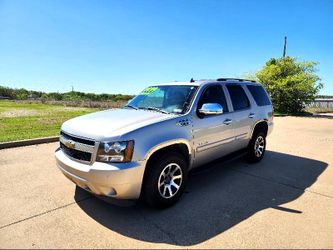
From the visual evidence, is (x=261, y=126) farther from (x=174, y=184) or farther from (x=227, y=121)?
(x=174, y=184)

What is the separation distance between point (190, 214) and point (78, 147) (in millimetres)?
1780

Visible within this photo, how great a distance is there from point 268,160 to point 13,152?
651 centimetres

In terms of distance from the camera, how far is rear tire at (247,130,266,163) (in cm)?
585

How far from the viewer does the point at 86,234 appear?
3.16 m

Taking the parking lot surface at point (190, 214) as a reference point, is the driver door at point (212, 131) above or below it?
above

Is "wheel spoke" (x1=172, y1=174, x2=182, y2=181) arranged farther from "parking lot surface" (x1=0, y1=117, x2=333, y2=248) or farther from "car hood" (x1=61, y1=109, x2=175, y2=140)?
"car hood" (x1=61, y1=109, x2=175, y2=140)

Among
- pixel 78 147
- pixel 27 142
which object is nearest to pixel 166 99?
pixel 78 147

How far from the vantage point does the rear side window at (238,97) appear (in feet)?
16.9

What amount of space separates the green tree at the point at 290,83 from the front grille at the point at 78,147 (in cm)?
2209

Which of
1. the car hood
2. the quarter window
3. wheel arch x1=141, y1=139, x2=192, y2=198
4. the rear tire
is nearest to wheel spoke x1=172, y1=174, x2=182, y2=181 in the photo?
wheel arch x1=141, y1=139, x2=192, y2=198

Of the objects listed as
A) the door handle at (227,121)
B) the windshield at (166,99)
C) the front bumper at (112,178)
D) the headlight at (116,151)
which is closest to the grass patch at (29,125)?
the windshield at (166,99)

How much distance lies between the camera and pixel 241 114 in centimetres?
525

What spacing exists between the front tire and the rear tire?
2475mm

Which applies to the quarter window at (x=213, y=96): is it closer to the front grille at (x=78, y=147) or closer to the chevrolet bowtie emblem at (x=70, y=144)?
the front grille at (x=78, y=147)
